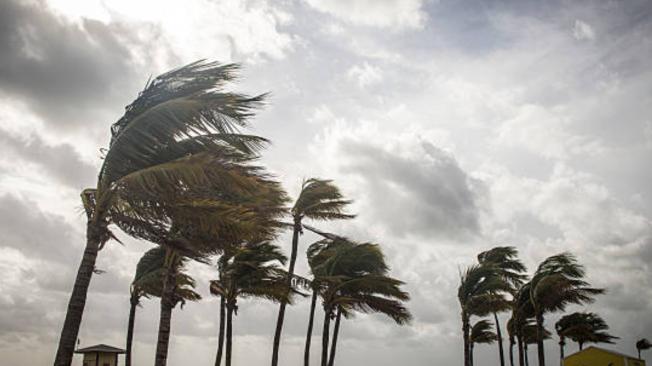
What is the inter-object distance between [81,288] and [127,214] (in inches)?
79.3

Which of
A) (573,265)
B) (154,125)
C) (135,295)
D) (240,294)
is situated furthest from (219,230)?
(573,265)

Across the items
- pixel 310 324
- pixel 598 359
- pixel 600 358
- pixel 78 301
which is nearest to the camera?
pixel 78 301

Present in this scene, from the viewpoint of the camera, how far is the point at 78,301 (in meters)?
10.8

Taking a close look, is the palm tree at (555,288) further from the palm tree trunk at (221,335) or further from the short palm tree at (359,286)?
the palm tree trunk at (221,335)

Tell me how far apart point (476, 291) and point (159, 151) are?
22056 millimetres

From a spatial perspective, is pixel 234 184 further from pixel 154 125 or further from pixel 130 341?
pixel 130 341

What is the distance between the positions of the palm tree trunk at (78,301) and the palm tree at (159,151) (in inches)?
0.8

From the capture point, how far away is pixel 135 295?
90.7 feet

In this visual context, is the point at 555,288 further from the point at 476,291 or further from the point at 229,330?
the point at 229,330

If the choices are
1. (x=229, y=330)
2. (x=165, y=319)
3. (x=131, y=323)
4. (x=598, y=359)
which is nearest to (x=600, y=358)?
(x=598, y=359)

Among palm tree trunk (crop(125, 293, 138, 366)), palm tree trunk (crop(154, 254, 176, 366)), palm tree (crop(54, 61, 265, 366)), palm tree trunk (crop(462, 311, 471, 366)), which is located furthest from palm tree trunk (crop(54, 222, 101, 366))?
palm tree trunk (crop(462, 311, 471, 366))

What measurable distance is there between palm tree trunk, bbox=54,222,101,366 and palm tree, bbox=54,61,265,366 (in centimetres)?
2

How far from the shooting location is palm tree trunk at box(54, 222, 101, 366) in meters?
10.4

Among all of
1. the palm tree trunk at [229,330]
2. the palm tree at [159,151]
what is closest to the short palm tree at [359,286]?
the palm tree trunk at [229,330]
